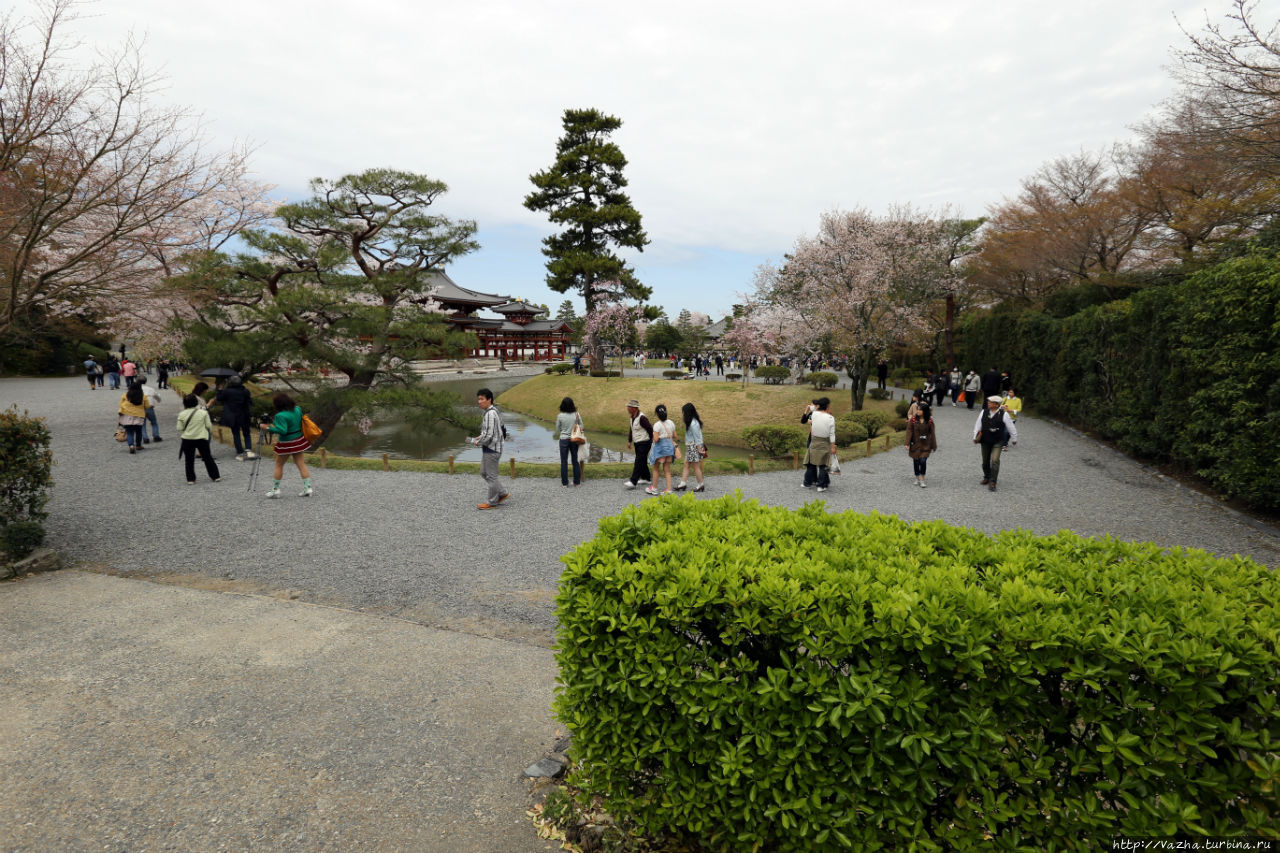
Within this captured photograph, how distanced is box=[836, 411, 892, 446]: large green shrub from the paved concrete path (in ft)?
22.3

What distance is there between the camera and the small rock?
126 inches

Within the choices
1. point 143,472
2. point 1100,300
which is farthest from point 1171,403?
point 143,472

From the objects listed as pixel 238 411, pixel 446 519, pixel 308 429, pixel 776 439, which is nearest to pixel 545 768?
pixel 446 519

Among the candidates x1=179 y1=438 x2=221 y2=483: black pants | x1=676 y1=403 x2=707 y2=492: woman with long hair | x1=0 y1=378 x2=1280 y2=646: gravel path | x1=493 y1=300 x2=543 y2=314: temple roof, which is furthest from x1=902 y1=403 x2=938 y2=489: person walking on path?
x1=493 y1=300 x2=543 y2=314: temple roof

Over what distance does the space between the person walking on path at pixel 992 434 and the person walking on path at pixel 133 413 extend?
17364 millimetres

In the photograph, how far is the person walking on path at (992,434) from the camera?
10.1m

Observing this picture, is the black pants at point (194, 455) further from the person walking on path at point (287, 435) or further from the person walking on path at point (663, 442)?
the person walking on path at point (663, 442)

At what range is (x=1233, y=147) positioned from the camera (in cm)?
1218

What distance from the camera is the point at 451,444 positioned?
847 inches

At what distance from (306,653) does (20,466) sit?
483 cm

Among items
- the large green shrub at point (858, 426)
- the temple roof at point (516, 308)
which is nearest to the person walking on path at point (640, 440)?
the large green shrub at point (858, 426)

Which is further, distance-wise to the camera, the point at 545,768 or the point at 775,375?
the point at 775,375

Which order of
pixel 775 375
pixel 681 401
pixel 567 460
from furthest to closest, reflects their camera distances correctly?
pixel 775 375 < pixel 681 401 < pixel 567 460

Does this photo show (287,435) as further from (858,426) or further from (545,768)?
(858,426)
